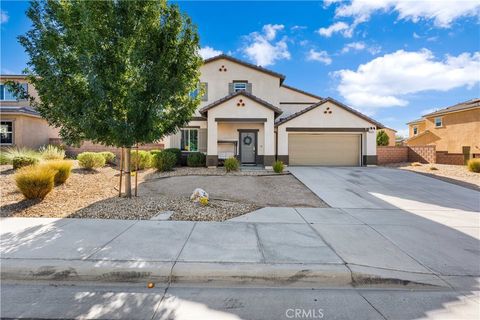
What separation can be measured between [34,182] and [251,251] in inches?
281

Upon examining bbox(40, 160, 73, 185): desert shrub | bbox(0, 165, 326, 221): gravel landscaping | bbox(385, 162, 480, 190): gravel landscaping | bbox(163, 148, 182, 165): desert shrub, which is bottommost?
bbox(0, 165, 326, 221): gravel landscaping

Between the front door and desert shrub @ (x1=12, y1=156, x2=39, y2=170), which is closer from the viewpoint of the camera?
desert shrub @ (x1=12, y1=156, x2=39, y2=170)

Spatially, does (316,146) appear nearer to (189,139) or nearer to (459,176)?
(459,176)

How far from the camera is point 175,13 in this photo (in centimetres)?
718

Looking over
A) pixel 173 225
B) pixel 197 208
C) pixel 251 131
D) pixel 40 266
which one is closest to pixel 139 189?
pixel 197 208

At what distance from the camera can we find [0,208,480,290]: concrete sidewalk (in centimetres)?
372

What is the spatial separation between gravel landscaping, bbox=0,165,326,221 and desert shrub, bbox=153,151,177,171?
231 cm

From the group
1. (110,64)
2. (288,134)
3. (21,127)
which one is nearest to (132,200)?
(110,64)

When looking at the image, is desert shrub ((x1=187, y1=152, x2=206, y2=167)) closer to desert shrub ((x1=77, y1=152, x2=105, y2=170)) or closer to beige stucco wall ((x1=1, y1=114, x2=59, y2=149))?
desert shrub ((x1=77, y1=152, x2=105, y2=170))

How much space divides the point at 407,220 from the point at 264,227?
408 centimetres

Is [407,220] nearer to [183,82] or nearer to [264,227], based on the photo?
[264,227]

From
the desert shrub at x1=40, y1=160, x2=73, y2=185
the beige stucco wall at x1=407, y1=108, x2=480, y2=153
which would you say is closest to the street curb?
the desert shrub at x1=40, y1=160, x2=73, y2=185

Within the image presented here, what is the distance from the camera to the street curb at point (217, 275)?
368 centimetres

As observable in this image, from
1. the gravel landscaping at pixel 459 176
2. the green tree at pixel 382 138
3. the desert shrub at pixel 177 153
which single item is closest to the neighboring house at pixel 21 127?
the desert shrub at pixel 177 153
